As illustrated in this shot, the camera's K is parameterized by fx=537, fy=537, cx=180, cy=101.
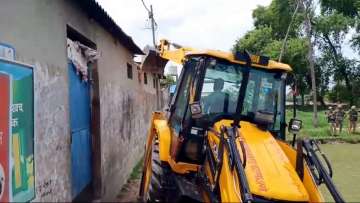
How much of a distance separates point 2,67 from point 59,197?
98.2 inches

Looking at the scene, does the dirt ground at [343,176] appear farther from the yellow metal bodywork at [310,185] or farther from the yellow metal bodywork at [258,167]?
the yellow metal bodywork at [258,167]

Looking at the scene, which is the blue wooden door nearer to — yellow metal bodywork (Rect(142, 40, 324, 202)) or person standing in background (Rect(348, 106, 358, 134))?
yellow metal bodywork (Rect(142, 40, 324, 202))

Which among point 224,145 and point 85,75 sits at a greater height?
point 85,75

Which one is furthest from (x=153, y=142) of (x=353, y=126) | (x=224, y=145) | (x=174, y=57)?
(x=353, y=126)

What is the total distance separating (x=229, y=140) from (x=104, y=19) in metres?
5.06

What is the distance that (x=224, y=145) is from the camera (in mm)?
5789

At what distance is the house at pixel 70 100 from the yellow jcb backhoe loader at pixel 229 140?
134cm

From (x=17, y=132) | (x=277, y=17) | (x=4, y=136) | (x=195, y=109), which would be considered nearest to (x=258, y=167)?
(x=195, y=109)

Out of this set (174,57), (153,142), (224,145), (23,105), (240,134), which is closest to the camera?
(23,105)

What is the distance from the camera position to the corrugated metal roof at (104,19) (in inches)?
333

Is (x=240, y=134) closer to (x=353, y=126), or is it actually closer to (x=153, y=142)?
(x=153, y=142)

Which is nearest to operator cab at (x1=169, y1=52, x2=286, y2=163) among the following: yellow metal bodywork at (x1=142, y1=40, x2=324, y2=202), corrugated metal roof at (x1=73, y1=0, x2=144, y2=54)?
yellow metal bodywork at (x1=142, y1=40, x2=324, y2=202)

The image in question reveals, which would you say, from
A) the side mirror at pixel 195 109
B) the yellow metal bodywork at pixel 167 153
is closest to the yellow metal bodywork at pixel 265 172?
the yellow metal bodywork at pixel 167 153

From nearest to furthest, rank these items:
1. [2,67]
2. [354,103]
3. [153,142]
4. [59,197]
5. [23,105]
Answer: [2,67]
[23,105]
[59,197]
[153,142]
[354,103]
